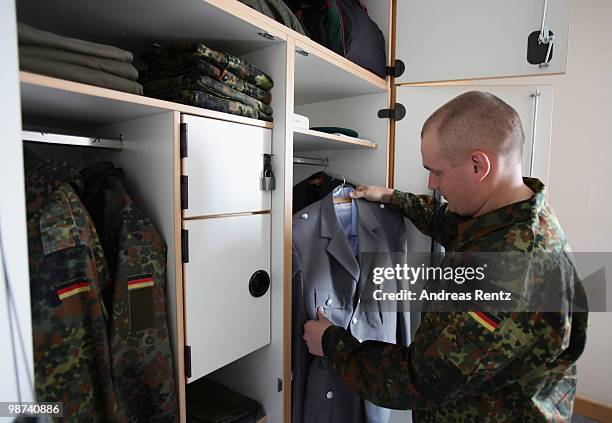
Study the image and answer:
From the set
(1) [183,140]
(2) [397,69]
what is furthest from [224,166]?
(2) [397,69]

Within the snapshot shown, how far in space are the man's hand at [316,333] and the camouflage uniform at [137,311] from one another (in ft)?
1.34

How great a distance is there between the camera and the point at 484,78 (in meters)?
1.32

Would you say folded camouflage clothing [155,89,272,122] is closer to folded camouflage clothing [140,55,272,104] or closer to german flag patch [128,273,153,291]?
folded camouflage clothing [140,55,272,104]

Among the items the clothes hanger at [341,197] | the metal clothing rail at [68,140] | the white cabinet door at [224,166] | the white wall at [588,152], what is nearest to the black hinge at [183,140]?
the white cabinet door at [224,166]

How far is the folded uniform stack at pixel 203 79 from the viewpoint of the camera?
867 millimetres

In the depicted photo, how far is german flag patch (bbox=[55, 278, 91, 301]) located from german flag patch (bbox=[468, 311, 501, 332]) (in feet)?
2.69

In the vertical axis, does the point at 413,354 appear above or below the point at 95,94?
below

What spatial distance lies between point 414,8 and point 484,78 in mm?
426

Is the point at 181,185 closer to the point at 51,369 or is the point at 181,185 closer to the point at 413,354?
the point at 51,369

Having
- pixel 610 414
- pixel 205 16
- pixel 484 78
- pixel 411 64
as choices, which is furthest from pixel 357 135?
pixel 610 414

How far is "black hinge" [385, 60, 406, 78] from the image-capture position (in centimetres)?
148

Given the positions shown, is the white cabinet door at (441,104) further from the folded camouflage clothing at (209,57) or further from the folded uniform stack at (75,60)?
the folded uniform stack at (75,60)

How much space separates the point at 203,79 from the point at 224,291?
22.1 inches

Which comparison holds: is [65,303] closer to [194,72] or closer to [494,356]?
[194,72]
